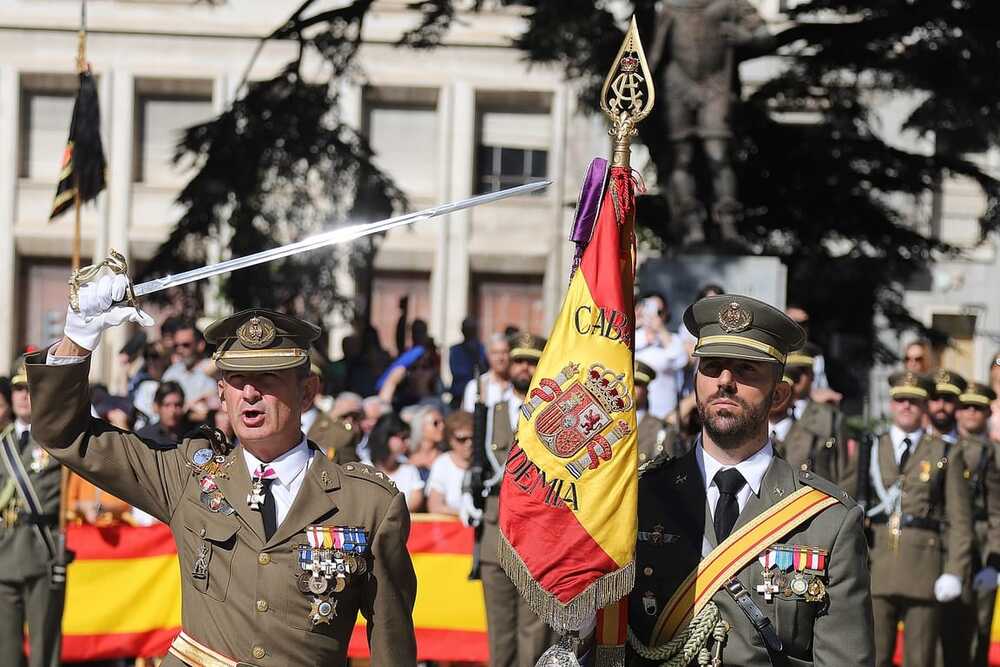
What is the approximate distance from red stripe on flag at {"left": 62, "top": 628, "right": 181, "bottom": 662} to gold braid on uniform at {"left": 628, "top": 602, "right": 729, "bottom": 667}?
248 inches

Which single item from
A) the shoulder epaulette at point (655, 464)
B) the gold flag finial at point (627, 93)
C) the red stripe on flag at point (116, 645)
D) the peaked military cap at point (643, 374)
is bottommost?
the red stripe on flag at point (116, 645)

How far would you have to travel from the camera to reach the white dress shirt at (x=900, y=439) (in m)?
10.6

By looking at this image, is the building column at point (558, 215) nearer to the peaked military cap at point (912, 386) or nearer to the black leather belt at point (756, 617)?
the peaked military cap at point (912, 386)

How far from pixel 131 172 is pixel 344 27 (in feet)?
40.6

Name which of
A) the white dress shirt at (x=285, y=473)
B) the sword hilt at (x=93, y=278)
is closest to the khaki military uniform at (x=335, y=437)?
the white dress shirt at (x=285, y=473)

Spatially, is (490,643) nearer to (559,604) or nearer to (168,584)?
(168,584)

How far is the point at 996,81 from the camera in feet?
53.5

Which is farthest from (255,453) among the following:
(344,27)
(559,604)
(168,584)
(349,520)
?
(344,27)

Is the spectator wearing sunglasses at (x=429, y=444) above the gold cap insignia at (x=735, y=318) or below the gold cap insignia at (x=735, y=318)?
below

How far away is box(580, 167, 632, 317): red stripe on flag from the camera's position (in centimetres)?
543

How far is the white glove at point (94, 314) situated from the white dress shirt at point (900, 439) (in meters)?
6.40

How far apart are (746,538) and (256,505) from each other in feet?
4.99

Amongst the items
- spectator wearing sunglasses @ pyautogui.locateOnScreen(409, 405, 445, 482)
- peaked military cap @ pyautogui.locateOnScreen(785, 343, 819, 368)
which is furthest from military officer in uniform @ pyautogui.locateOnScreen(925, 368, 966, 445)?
spectator wearing sunglasses @ pyautogui.locateOnScreen(409, 405, 445, 482)

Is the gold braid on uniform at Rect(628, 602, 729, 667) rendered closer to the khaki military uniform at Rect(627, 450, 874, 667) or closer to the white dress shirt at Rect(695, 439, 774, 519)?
the khaki military uniform at Rect(627, 450, 874, 667)
